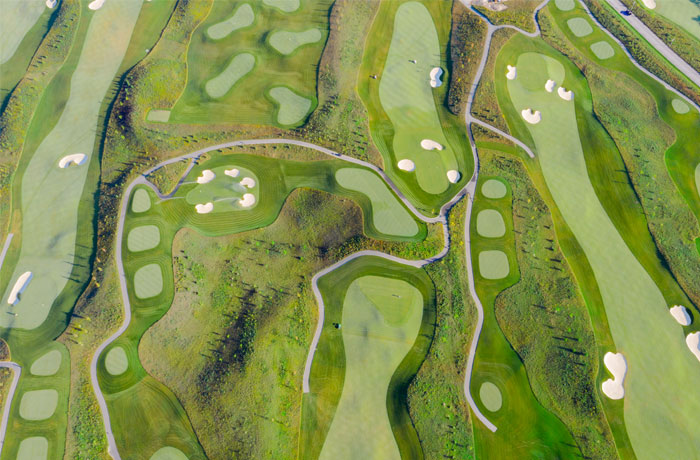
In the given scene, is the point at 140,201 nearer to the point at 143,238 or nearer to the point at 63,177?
the point at 143,238

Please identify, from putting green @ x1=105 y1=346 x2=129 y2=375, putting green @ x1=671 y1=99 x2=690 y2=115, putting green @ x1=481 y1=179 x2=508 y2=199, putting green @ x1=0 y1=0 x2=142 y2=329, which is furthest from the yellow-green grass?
putting green @ x1=671 y1=99 x2=690 y2=115

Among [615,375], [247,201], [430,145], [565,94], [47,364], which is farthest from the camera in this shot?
[565,94]

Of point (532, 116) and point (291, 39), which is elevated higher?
point (532, 116)

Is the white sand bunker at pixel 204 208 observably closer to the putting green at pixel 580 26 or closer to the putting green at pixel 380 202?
the putting green at pixel 380 202

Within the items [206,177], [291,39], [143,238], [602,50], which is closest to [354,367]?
[143,238]

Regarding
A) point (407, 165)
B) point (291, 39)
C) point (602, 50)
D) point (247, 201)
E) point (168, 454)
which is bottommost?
point (168, 454)

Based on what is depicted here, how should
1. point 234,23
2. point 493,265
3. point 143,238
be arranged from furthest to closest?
point 234,23
point 143,238
point 493,265

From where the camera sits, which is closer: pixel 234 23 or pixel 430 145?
pixel 430 145
